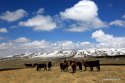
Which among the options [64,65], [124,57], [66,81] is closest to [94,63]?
[64,65]

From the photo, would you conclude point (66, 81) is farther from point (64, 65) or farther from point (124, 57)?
point (124, 57)

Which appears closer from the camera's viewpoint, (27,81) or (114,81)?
(114,81)

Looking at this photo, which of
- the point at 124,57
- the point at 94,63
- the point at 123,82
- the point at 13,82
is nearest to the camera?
the point at 123,82

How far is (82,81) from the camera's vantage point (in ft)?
94.4

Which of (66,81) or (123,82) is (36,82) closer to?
(66,81)

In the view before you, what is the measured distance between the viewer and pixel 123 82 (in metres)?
27.0

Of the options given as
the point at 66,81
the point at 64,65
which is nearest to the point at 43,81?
the point at 66,81

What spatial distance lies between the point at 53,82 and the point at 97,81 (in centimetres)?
480

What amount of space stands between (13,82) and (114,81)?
1152 centimetres

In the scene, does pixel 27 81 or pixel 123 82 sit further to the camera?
pixel 27 81

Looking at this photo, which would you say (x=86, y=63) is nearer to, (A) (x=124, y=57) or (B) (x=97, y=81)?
(B) (x=97, y=81)

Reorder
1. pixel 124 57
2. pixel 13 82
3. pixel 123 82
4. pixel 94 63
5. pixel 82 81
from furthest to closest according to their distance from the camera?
1. pixel 124 57
2. pixel 94 63
3. pixel 13 82
4. pixel 82 81
5. pixel 123 82

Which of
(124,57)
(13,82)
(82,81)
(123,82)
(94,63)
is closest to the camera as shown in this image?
(123,82)

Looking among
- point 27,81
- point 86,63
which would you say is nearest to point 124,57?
point 86,63
